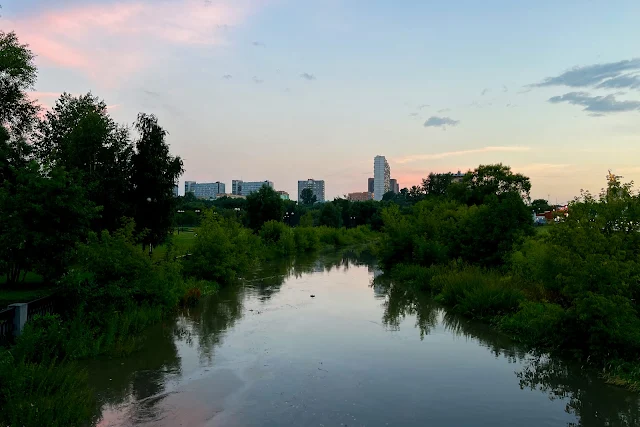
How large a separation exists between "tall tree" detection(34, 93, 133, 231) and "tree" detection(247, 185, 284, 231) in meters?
33.3

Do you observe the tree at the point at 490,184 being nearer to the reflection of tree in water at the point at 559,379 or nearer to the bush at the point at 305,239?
the bush at the point at 305,239

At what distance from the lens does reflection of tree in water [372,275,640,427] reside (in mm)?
10164

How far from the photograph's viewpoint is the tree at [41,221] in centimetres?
1419

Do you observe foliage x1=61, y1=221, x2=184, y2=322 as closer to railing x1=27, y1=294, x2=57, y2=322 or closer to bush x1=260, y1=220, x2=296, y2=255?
railing x1=27, y1=294, x2=57, y2=322

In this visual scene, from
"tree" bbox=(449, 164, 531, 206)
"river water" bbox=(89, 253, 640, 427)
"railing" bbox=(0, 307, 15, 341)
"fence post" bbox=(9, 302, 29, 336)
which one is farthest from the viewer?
"tree" bbox=(449, 164, 531, 206)

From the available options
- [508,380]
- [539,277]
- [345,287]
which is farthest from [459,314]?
[345,287]

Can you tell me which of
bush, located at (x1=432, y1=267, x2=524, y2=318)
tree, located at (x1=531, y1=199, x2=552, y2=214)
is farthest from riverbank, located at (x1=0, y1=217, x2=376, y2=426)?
tree, located at (x1=531, y1=199, x2=552, y2=214)

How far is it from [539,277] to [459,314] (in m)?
5.24

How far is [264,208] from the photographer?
5922 cm

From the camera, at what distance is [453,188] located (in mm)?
47594

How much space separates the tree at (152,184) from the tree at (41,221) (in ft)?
32.9

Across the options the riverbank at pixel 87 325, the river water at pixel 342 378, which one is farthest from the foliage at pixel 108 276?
the river water at pixel 342 378

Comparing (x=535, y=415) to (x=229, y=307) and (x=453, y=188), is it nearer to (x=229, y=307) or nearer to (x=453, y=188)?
(x=229, y=307)

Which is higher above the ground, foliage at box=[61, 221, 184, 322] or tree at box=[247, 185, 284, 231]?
tree at box=[247, 185, 284, 231]
